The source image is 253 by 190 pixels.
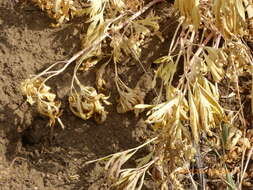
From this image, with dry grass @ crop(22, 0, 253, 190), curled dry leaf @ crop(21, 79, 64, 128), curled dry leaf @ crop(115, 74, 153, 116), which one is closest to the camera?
dry grass @ crop(22, 0, 253, 190)

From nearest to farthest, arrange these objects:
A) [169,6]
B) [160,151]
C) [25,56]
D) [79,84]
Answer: [160,151] → [79,84] → [25,56] → [169,6]

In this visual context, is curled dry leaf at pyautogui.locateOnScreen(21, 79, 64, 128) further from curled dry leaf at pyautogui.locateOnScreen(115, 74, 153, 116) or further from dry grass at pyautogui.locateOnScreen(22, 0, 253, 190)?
curled dry leaf at pyautogui.locateOnScreen(115, 74, 153, 116)

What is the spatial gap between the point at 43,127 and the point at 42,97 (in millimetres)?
146

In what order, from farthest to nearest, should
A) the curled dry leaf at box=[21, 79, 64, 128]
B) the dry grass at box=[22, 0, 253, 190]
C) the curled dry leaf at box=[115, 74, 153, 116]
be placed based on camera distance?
the curled dry leaf at box=[115, 74, 153, 116] < the curled dry leaf at box=[21, 79, 64, 128] < the dry grass at box=[22, 0, 253, 190]

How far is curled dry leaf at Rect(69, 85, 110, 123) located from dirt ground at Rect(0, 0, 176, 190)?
2.2 inches

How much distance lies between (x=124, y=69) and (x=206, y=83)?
0.46 m

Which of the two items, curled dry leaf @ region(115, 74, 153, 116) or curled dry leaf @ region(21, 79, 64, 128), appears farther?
curled dry leaf @ region(115, 74, 153, 116)

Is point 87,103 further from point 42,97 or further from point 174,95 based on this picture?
point 174,95

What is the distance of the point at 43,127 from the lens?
6.95ft

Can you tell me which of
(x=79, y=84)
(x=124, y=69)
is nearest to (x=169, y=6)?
(x=124, y=69)

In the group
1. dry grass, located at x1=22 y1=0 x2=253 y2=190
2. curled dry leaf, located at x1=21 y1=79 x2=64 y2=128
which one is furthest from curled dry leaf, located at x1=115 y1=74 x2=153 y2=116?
curled dry leaf, located at x1=21 y1=79 x2=64 y2=128

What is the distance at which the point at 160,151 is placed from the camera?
1890 mm

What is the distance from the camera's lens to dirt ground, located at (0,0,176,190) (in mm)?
2066

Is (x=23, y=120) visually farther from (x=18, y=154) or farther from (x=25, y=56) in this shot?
(x=25, y=56)
